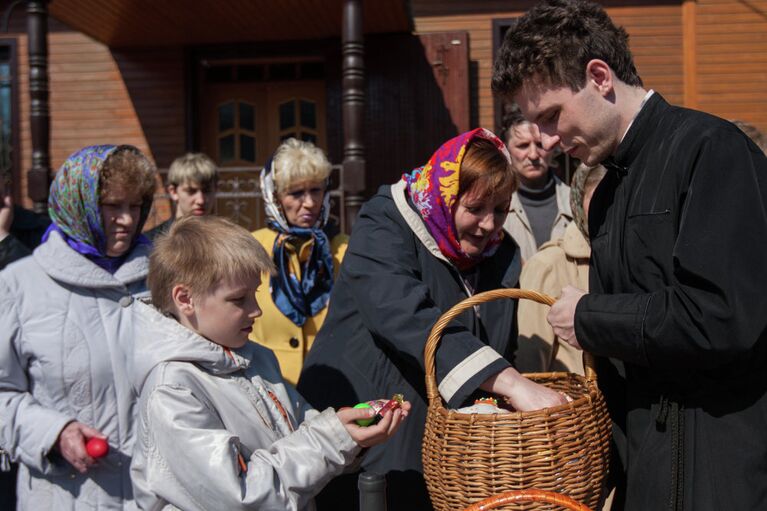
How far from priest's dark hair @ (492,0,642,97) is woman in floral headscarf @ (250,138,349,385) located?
7.16ft

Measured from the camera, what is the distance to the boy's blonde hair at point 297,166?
13.5 feet

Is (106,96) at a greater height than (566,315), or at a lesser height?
greater

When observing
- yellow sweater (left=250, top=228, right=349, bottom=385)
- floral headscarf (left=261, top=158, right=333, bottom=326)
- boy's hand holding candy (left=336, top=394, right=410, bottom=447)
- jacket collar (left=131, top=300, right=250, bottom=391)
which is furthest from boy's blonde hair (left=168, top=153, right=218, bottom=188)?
boy's hand holding candy (left=336, top=394, right=410, bottom=447)

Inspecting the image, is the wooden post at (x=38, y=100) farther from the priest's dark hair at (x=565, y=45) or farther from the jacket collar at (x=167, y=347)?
the priest's dark hair at (x=565, y=45)

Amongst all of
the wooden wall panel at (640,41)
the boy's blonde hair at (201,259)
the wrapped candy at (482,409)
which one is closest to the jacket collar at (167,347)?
the boy's blonde hair at (201,259)

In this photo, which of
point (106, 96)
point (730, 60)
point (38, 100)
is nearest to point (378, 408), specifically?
point (38, 100)

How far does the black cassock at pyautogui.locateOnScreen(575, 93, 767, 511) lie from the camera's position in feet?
5.43

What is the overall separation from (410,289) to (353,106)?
205 inches

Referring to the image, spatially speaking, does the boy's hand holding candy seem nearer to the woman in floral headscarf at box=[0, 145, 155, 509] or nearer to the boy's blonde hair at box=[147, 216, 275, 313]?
the boy's blonde hair at box=[147, 216, 275, 313]

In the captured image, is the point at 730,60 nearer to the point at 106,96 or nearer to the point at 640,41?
the point at 640,41

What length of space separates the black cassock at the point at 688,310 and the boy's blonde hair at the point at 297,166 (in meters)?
2.34

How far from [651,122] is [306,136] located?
7.68m

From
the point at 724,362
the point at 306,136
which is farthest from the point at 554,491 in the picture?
the point at 306,136

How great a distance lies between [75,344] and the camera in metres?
2.75
